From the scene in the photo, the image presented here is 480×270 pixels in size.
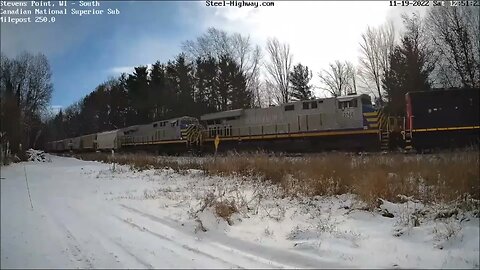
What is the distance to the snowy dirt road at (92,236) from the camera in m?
2.81

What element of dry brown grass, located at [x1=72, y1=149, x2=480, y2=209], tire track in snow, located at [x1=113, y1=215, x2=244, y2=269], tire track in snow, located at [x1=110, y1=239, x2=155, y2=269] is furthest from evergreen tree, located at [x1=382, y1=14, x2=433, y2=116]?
tire track in snow, located at [x1=110, y1=239, x2=155, y2=269]

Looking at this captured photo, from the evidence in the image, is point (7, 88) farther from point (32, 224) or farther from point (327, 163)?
point (327, 163)

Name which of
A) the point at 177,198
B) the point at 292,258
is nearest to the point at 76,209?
the point at 292,258

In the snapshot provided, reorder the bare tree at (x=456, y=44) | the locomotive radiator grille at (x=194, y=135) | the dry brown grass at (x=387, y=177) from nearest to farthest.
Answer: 1. the bare tree at (x=456, y=44)
2. the dry brown grass at (x=387, y=177)
3. the locomotive radiator grille at (x=194, y=135)

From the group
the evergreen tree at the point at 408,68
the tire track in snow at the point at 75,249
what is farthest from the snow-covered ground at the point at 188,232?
the evergreen tree at the point at 408,68

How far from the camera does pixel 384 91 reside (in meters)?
4.70

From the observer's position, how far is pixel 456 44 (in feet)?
13.7

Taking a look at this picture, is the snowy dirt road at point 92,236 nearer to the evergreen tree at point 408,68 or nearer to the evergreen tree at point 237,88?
the evergreen tree at point 408,68

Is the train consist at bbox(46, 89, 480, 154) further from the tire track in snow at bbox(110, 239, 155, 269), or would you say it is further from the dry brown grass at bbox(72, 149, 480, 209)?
the tire track in snow at bbox(110, 239, 155, 269)

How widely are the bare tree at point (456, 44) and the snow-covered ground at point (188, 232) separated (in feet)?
5.83

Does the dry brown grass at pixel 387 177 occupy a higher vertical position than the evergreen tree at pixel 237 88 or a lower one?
lower

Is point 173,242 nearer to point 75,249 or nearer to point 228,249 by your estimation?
point 228,249

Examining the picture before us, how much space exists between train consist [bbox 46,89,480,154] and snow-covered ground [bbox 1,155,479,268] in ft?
3.55

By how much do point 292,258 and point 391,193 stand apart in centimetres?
306
